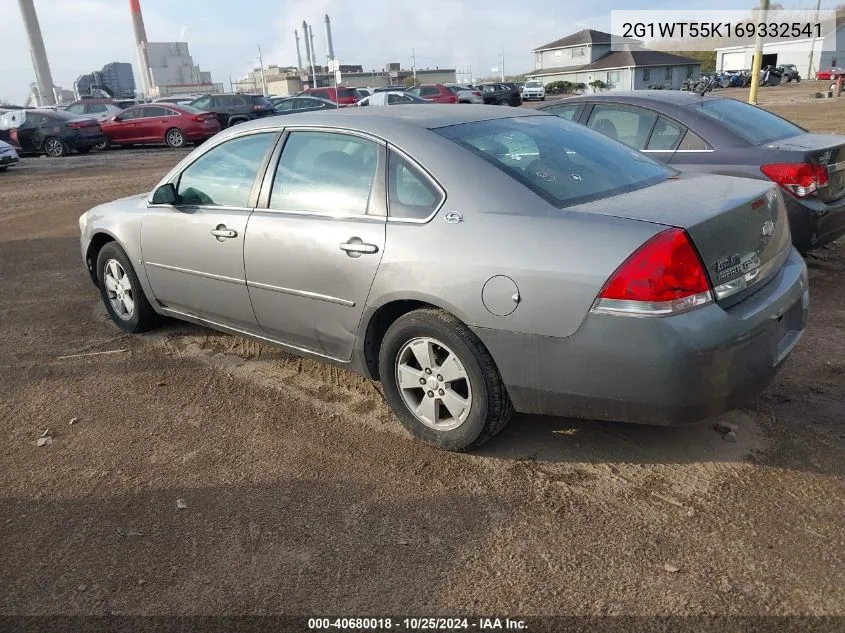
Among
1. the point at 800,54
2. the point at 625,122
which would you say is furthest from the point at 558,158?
the point at 800,54

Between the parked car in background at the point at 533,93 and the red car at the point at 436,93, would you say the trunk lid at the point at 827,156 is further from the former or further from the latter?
the parked car in background at the point at 533,93

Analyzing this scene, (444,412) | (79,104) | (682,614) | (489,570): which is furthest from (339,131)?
(79,104)

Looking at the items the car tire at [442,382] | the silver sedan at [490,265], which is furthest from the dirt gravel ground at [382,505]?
the silver sedan at [490,265]

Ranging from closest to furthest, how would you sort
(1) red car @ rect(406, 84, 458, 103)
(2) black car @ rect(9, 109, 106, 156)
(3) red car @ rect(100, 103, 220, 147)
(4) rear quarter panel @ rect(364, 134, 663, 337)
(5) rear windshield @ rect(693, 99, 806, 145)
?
1. (4) rear quarter panel @ rect(364, 134, 663, 337)
2. (5) rear windshield @ rect(693, 99, 806, 145)
3. (2) black car @ rect(9, 109, 106, 156)
4. (3) red car @ rect(100, 103, 220, 147)
5. (1) red car @ rect(406, 84, 458, 103)

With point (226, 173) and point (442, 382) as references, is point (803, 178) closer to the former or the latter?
point (442, 382)

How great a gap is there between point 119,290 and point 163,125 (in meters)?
18.6

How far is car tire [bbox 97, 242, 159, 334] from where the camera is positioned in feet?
16.1

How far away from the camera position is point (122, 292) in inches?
201

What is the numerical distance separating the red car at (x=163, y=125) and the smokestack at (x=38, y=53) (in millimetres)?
48467

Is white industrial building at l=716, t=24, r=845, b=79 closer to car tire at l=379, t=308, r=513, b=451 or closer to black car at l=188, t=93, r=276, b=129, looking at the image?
black car at l=188, t=93, r=276, b=129

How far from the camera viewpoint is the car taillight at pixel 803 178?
193 inches

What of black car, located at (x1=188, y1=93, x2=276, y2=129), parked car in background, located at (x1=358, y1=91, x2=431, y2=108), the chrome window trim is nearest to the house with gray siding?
parked car in background, located at (x1=358, y1=91, x2=431, y2=108)

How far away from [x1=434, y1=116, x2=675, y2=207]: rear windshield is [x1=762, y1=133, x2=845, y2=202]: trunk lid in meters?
1.97

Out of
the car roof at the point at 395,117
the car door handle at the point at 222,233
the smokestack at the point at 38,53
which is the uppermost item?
the smokestack at the point at 38,53
